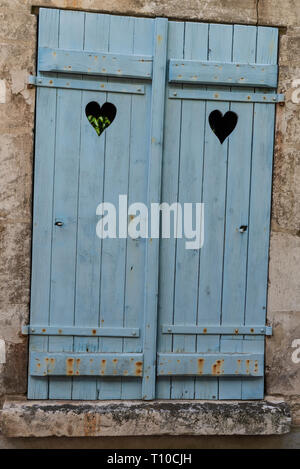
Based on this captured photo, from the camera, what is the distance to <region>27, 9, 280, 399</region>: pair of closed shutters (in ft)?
11.1

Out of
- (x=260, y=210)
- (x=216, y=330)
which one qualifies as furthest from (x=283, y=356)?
(x=260, y=210)

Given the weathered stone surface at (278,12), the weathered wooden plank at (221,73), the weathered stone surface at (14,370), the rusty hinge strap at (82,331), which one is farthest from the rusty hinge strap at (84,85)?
the weathered stone surface at (14,370)

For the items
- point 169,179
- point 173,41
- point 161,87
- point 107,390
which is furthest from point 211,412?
point 173,41

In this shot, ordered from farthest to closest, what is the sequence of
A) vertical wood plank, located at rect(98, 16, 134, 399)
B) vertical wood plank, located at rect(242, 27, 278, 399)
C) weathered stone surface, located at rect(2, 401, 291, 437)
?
vertical wood plank, located at rect(242, 27, 278, 399) < vertical wood plank, located at rect(98, 16, 134, 399) < weathered stone surface, located at rect(2, 401, 291, 437)

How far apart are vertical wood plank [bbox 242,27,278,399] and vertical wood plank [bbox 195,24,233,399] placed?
0.59ft

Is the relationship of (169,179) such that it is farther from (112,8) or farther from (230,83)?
(112,8)

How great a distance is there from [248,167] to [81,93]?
1097 mm

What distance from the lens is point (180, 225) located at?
3490mm

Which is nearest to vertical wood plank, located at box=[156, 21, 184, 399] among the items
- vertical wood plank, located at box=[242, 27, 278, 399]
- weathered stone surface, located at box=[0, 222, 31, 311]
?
vertical wood plank, located at box=[242, 27, 278, 399]

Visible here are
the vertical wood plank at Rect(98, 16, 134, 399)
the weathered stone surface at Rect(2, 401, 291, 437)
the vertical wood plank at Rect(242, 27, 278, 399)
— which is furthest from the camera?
the vertical wood plank at Rect(242, 27, 278, 399)

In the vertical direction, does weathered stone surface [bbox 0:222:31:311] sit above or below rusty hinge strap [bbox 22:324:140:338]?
above

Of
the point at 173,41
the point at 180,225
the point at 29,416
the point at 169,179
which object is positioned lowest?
the point at 29,416

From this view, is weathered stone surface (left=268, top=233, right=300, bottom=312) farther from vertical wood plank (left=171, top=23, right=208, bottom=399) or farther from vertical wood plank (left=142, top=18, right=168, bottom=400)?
vertical wood plank (left=142, top=18, right=168, bottom=400)

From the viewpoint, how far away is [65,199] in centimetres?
340
